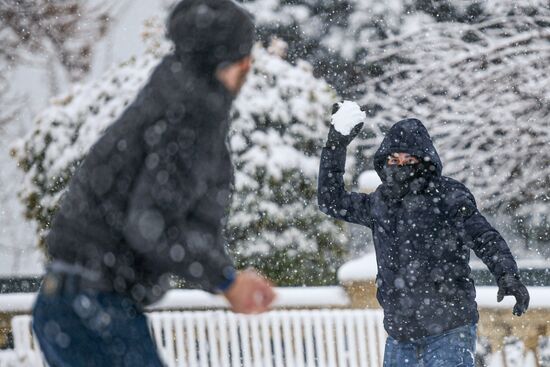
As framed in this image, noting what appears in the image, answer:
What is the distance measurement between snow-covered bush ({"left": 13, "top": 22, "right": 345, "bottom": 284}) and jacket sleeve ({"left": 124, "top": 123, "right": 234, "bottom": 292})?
18.9 ft

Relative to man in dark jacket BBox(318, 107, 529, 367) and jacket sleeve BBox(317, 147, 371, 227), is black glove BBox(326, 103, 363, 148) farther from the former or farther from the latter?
man in dark jacket BBox(318, 107, 529, 367)

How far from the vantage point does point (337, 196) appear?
13.3ft

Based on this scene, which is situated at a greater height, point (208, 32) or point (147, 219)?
point (208, 32)

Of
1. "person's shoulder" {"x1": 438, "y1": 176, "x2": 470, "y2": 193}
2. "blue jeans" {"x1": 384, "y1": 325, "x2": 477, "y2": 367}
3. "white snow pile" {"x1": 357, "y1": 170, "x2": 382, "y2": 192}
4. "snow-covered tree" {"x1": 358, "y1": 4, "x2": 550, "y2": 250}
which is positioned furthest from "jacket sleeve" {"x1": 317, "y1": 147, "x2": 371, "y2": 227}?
"snow-covered tree" {"x1": 358, "y1": 4, "x2": 550, "y2": 250}

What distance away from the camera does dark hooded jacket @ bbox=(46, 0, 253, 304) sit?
198 cm

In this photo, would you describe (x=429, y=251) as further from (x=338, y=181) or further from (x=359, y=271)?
(x=359, y=271)

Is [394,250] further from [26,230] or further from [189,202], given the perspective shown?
[26,230]

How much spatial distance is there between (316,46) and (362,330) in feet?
31.8

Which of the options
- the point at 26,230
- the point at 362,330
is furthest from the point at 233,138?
the point at 26,230

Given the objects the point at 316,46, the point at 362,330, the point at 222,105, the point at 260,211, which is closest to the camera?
the point at 222,105

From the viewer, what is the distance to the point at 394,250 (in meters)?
3.81

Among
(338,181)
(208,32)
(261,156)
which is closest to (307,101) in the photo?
(261,156)

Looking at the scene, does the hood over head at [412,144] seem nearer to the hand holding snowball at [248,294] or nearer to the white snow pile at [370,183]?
the white snow pile at [370,183]

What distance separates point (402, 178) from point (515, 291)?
0.69 meters
